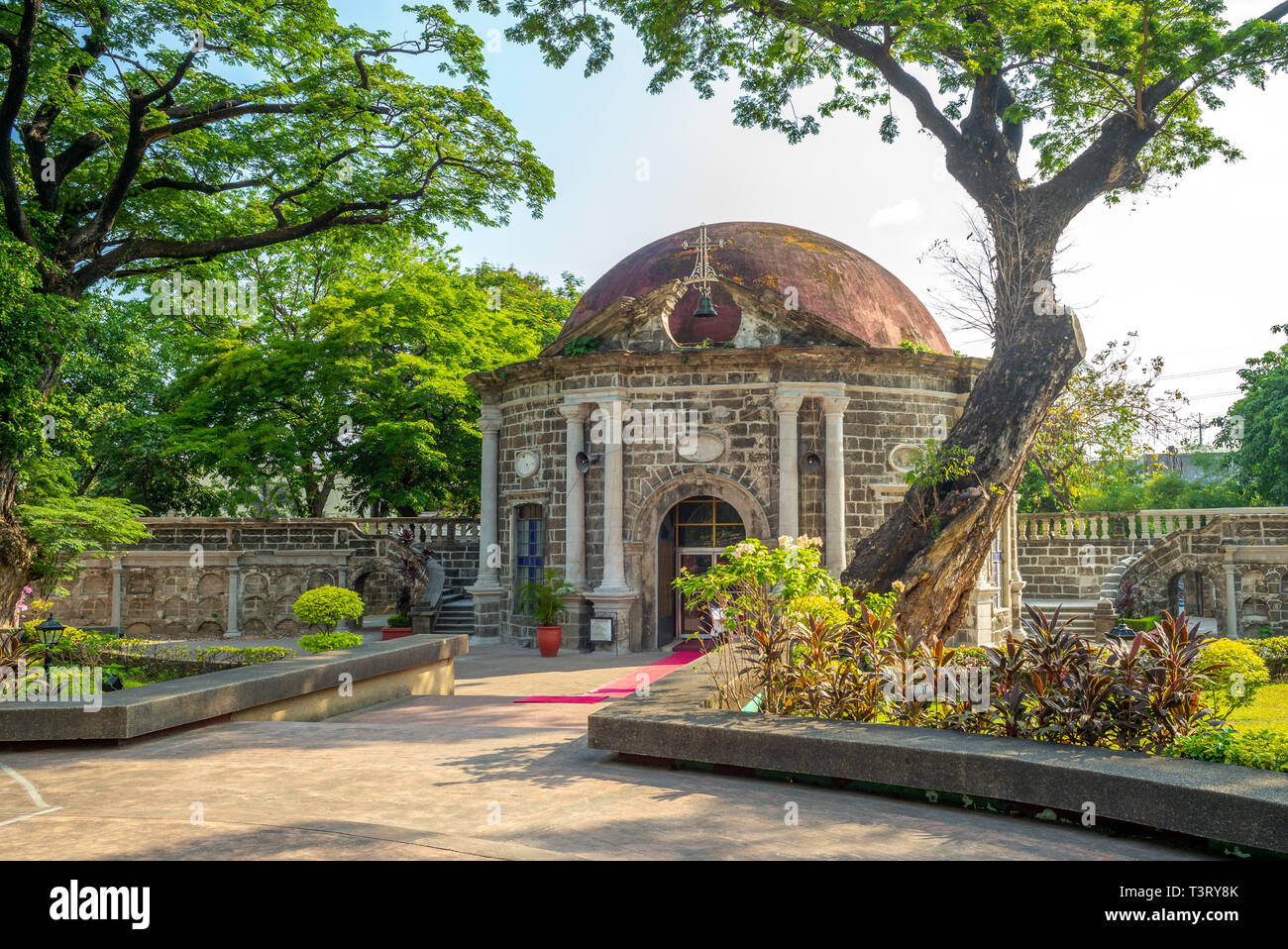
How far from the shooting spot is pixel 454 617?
2255 centimetres

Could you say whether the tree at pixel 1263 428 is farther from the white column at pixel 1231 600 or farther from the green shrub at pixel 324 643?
the green shrub at pixel 324 643

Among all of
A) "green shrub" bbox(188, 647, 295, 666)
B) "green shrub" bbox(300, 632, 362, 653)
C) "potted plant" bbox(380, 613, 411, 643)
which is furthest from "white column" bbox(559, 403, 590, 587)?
"green shrub" bbox(188, 647, 295, 666)

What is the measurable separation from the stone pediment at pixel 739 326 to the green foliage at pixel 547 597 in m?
4.69

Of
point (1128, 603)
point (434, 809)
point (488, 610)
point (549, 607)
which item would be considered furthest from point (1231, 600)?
point (434, 809)

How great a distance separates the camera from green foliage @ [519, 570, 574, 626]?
57.7ft

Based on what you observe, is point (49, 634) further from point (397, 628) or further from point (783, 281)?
point (783, 281)

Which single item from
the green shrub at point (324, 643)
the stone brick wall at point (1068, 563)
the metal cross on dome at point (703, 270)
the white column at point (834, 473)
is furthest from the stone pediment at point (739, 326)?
the stone brick wall at point (1068, 563)

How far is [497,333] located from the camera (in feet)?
93.7

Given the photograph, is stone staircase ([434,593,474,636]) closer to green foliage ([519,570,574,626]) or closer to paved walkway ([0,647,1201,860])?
green foliage ([519,570,574,626])

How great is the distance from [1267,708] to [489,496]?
14.7m

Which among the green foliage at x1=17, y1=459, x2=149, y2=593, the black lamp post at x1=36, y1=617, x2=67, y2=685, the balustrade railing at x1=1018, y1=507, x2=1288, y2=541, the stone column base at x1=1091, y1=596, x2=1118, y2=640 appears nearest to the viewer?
the black lamp post at x1=36, y1=617, x2=67, y2=685

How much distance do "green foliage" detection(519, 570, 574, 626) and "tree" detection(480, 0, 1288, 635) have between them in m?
7.53

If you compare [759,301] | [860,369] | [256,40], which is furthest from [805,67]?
[256,40]

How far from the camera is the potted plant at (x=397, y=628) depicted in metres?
20.0
